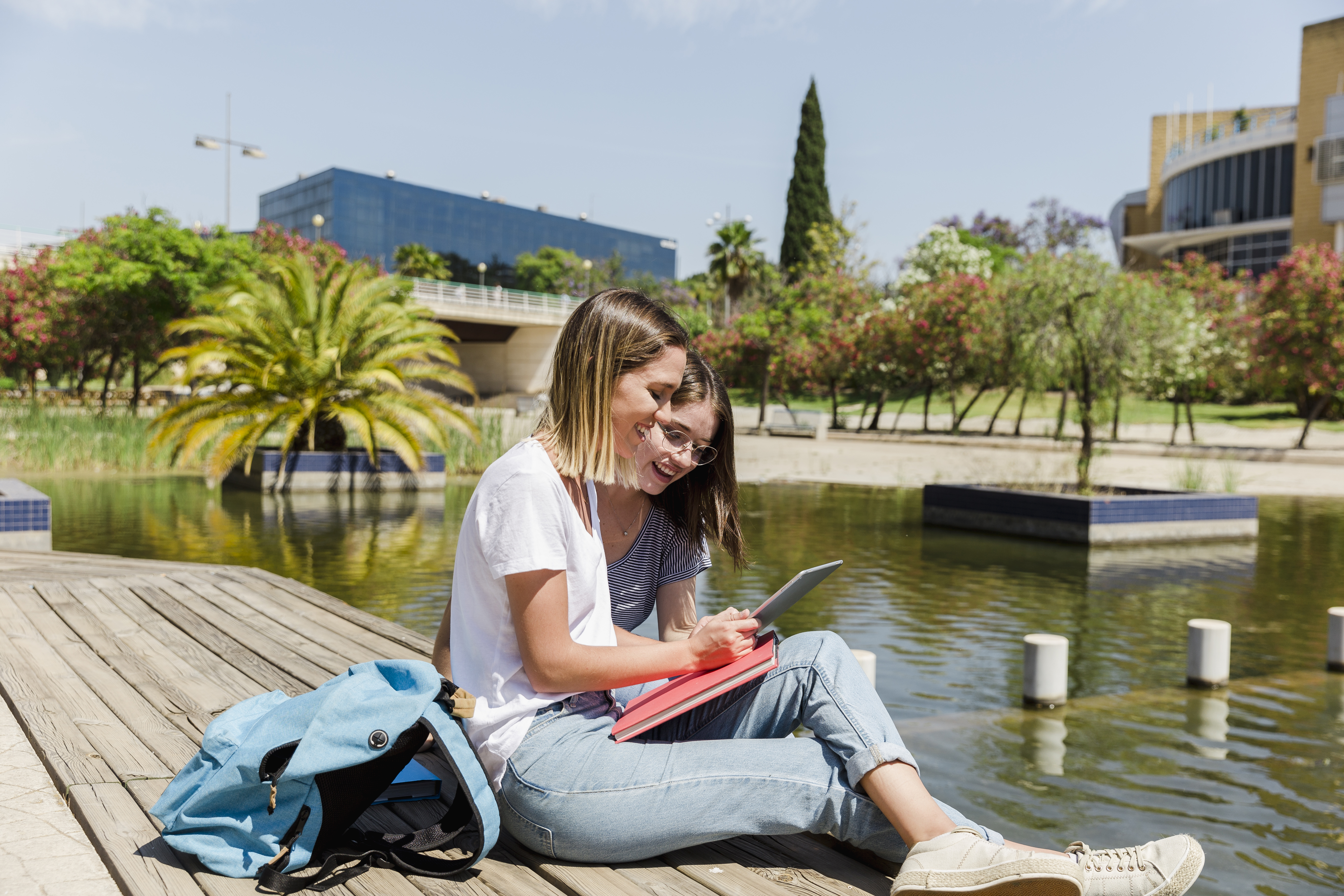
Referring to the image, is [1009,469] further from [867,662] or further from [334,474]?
[867,662]

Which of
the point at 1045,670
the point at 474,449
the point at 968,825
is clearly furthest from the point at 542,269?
the point at 968,825

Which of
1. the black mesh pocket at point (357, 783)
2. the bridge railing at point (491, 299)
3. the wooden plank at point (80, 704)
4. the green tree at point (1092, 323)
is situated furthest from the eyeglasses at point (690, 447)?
the bridge railing at point (491, 299)

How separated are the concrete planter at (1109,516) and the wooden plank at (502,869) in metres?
10.8

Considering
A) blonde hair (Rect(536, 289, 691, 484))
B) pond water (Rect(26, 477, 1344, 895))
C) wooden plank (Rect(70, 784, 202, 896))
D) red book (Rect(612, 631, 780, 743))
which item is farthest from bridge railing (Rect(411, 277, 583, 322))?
red book (Rect(612, 631, 780, 743))

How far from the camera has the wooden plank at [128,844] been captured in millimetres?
2189

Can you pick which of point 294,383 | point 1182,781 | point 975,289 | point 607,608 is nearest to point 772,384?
point 975,289

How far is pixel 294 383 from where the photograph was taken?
52.3 feet

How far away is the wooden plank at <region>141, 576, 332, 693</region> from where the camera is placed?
13.2 feet

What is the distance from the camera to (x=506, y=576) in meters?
2.08

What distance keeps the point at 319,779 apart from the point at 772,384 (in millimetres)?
36218

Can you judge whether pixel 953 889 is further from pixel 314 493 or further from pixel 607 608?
pixel 314 493

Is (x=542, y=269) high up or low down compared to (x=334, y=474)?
up

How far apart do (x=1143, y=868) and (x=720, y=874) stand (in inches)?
35.4

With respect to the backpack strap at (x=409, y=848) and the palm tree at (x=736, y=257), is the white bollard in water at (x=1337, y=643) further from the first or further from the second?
the palm tree at (x=736, y=257)
